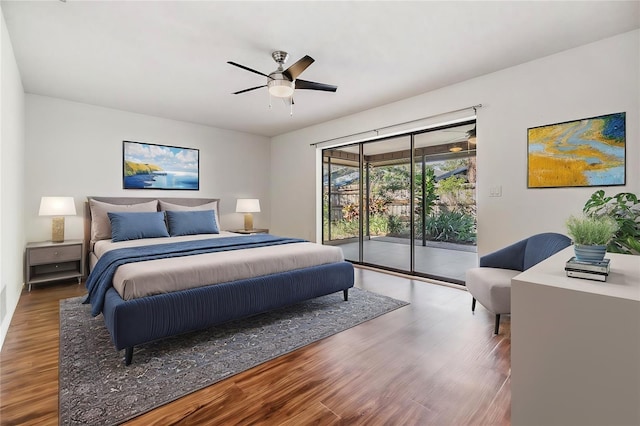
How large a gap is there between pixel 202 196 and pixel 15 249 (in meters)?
2.67

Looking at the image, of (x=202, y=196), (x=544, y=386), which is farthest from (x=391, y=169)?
(x=544, y=386)

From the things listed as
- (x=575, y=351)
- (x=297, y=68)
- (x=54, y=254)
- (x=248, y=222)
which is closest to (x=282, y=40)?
(x=297, y=68)

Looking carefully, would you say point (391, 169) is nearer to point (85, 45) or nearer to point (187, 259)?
point (187, 259)

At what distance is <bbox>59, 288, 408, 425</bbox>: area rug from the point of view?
1.66 metres

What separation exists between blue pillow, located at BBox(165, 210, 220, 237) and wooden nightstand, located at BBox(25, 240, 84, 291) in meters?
1.09

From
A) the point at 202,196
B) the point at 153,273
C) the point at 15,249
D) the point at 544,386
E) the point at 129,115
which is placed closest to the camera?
the point at 544,386

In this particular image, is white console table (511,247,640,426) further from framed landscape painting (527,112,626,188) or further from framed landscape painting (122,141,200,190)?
framed landscape painting (122,141,200,190)

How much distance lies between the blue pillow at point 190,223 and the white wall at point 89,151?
823mm

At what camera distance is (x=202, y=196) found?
5.50 metres

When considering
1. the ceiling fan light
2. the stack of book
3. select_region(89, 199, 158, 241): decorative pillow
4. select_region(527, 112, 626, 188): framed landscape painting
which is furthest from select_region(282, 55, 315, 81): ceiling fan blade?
select_region(89, 199, 158, 241): decorative pillow

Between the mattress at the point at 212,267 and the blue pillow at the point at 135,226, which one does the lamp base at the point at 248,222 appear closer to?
the blue pillow at the point at 135,226

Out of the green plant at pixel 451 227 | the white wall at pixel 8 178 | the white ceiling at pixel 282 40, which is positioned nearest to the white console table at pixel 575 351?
the white ceiling at pixel 282 40

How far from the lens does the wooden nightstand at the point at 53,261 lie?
3646 mm

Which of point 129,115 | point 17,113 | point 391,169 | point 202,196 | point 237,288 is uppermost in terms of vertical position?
point 129,115
